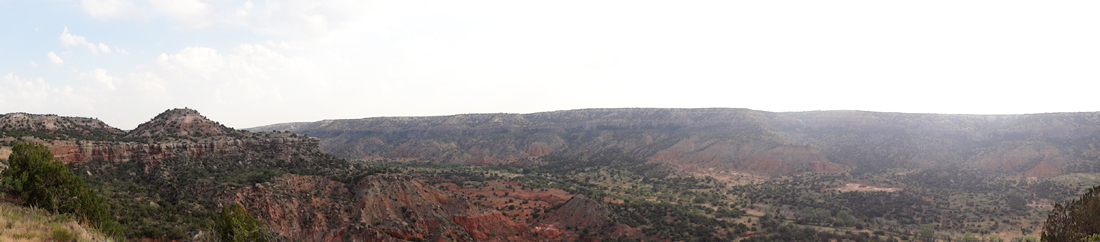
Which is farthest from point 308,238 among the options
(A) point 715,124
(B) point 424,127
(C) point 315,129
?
(C) point 315,129

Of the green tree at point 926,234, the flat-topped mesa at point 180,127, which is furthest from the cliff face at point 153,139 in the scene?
the green tree at point 926,234

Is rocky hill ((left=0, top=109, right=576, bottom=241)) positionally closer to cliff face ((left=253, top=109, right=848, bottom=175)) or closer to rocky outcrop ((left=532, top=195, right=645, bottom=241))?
rocky outcrop ((left=532, top=195, right=645, bottom=241))

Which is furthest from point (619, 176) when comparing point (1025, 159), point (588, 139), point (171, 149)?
point (171, 149)

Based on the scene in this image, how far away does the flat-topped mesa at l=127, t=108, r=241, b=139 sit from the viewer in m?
44.0

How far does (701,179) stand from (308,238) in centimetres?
7675

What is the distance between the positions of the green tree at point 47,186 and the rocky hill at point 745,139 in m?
100

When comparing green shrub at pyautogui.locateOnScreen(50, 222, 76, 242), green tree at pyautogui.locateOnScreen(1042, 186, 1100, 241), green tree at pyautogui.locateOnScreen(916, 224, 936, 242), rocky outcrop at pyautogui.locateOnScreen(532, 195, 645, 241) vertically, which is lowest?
green tree at pyautogui.locateOnScreen(916, 224, 936, 242)

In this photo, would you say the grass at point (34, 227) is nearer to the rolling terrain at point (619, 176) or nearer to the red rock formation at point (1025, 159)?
the rolling terrain at point (619, 176)

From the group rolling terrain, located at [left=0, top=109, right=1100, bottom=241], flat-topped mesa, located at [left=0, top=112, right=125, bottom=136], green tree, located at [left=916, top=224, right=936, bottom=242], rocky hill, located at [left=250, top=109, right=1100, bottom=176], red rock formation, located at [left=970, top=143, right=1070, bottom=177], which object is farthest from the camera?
rocky hill, located at [left=250, top=109, right=1100, bottom=176]

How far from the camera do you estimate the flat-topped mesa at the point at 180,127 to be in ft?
144

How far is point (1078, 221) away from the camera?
76.8 ft

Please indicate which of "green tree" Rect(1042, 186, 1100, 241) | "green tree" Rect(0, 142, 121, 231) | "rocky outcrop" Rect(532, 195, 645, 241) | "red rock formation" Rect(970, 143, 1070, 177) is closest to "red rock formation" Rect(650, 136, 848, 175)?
"red rock formation" Rect(970, 143, 1070, 177)

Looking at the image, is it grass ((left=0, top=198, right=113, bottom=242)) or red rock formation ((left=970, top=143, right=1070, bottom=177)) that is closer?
grass ((left=0, top=198, right=113, bottom=242))

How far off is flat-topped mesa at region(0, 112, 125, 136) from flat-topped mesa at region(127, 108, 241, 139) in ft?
9.07
